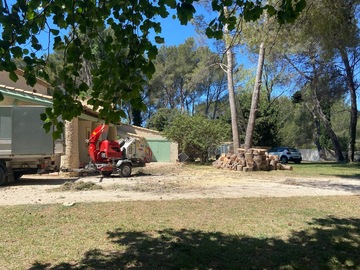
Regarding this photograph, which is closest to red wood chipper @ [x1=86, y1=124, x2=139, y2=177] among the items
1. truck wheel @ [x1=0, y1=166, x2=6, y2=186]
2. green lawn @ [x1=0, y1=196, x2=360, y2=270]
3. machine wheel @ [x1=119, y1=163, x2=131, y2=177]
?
machine wheel @ [x1=119, y1=163, x2=131, y2=177]

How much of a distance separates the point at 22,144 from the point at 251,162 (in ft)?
41.3

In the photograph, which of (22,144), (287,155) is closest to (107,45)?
(22,144)

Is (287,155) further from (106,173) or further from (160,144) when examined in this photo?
(106,173)

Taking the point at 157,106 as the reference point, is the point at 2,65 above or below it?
below

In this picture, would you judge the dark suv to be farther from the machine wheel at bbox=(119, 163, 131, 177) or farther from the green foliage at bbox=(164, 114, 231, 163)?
the machine wheel at bbox=(119, 163, 131, 177)

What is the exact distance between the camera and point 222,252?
16.8 ft

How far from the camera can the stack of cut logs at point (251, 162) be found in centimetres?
2095

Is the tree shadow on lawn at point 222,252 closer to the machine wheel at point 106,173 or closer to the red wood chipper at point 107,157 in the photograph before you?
the red wood chipper at point 107,157

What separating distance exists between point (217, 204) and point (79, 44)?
5727 mm

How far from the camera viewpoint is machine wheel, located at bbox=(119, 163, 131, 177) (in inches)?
635

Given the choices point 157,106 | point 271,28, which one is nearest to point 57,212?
point 271,28

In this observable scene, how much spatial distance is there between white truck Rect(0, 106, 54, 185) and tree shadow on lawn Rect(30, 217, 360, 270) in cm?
805

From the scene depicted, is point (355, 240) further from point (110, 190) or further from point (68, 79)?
point (110, 190)

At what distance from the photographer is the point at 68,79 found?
4.12m
